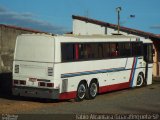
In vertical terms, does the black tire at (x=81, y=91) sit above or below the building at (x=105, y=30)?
below

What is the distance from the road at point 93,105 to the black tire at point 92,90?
284 millimetres

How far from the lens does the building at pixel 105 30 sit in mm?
38375

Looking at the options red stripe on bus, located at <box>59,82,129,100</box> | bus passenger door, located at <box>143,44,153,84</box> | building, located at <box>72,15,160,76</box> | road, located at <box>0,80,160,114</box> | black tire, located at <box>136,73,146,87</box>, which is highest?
building, located at <box>72,15,160,76</box>

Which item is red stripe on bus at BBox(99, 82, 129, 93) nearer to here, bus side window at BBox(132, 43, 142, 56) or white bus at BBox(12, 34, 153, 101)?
white bus at BBox(12, 34, 153, 101)

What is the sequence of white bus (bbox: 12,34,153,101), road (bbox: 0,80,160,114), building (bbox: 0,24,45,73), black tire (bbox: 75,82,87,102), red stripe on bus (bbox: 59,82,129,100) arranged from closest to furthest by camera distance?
road (bbox: 0,80,160,114) → white bus (bbox: 12,34,153,101) → red stripe on bus (bbox: 59,82,129,100) → black tire (bbox: 75,82,87,102) → building (bbox: 0,24,45,73)

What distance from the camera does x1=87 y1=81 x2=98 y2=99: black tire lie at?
21.4m

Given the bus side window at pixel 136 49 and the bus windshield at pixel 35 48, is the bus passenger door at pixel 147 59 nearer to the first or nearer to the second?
the bus side window at pixel 136 49

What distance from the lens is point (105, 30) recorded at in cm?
4041

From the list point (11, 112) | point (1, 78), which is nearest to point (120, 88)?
point (1, 78)

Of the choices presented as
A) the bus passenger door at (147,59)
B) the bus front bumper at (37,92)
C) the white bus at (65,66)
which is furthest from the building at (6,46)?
the bus passenger door at (147,59)

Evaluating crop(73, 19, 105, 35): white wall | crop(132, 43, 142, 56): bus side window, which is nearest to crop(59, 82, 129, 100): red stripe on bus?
crop(132, 43, 142, 56): bus side window

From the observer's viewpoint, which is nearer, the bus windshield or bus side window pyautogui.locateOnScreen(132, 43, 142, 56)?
the bus windshield

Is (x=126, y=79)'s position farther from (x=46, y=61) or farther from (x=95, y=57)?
(x=46, y=61)

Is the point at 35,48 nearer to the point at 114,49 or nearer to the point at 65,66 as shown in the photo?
the point at 65,66
